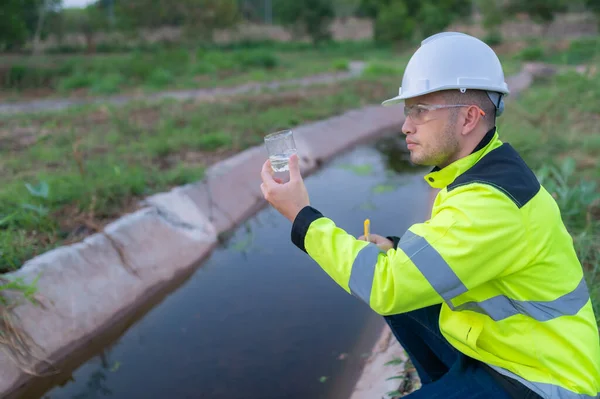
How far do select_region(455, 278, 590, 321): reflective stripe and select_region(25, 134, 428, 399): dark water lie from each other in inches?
63.0

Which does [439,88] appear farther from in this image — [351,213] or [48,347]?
[351,213]

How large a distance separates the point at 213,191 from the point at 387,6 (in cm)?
3209

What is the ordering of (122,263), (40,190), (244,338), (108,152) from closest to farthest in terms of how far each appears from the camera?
(244,338) → (122,263) → (40,190) → (108,152)

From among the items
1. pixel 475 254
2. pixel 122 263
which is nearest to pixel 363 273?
pixel 475 254

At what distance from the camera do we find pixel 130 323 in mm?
3783

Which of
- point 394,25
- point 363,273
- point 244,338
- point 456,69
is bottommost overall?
point 244,338

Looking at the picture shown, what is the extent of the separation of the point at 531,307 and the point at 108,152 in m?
5.64

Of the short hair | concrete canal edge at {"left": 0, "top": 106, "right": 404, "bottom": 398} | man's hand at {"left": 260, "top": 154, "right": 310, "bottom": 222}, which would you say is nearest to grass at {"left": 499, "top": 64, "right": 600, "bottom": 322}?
the short hair

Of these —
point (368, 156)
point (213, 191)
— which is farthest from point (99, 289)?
point (368, 156)

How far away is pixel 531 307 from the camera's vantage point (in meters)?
1.62

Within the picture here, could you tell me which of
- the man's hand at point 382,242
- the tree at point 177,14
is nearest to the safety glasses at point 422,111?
the man's hand at point 382,242

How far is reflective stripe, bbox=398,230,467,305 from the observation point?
4.98ft

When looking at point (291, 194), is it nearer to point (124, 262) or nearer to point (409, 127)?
point (409, 127)

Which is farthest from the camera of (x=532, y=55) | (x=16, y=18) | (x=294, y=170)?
(x=532, y=55)
